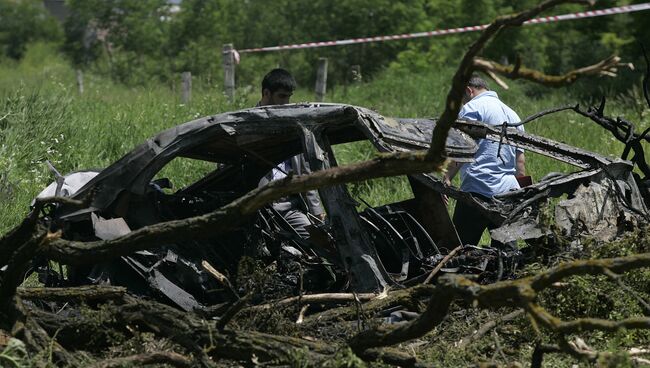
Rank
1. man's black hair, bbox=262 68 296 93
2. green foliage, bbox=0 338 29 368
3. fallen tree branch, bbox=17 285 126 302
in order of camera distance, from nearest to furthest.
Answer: green foliage, bbox=0 338 29 368, fallen tree branch, bbox=17 285 126 302, man's black hair, bbox=262 68 296 93

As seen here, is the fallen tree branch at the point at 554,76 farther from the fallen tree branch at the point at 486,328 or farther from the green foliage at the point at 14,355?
the green foliage at the point at 14,355

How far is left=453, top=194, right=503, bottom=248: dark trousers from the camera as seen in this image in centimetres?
659

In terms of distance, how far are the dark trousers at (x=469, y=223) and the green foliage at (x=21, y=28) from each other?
47.7m

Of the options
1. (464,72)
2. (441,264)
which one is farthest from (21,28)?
(464,72)

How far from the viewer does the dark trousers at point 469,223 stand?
6.59m

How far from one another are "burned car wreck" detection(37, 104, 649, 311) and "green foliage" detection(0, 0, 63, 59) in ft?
157

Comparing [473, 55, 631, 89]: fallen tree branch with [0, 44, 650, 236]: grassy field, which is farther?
[0, 44, 650, 236]: grassy field

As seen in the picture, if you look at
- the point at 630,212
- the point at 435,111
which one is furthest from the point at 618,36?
the point at 630,212

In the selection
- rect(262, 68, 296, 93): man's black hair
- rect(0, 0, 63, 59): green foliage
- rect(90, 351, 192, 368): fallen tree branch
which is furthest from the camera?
rect(0, 0, 63, 59): green foliage

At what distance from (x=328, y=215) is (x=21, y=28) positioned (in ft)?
165

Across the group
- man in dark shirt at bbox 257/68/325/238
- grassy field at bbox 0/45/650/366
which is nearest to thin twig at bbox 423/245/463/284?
grassy field at bbox 0/45/650/366

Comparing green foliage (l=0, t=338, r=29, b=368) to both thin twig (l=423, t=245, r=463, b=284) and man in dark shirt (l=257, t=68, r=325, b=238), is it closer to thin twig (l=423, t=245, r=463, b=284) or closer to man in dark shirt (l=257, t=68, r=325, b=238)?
man in dark shirt (l=257, t=68, r=325, b=238)

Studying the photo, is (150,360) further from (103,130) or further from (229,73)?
(229,73)

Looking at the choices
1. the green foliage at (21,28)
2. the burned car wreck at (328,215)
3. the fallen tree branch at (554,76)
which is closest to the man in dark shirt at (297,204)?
the burned car wreck at (328,215)
